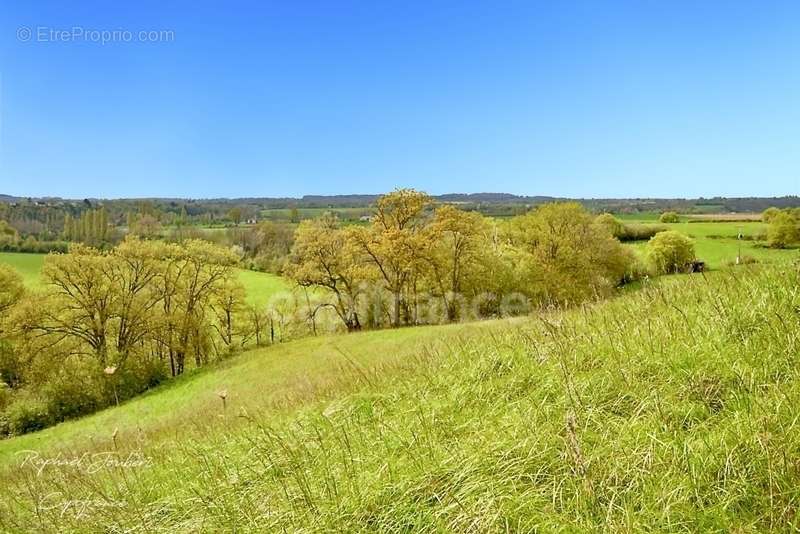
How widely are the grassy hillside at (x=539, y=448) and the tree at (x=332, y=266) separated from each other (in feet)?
94.8

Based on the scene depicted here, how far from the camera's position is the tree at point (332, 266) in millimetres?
34812

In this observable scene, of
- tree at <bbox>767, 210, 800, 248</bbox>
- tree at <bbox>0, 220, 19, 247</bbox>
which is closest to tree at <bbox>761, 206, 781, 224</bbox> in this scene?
tree at <bbox>767, 210, 800, 248</bbox>

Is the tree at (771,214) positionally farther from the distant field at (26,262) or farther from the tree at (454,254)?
the distant field at (26,262)

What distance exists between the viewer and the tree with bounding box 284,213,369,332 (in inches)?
1371

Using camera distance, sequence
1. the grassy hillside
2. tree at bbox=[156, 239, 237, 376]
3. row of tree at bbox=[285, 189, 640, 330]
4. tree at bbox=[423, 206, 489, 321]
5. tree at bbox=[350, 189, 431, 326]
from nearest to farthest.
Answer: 1. the grassy hillside
2. tree at bbox=[156, 239, 237, 376]
3. tree at bbox=[350, 189, 431, 326]
4. row of tree at bbox=[285, 189, 640, 330]
5. tree at bbox=[423, 206, 489, 321]

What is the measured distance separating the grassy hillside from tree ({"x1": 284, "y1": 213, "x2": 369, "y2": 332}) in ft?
94.8

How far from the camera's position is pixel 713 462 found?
269 cm

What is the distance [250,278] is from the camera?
5684 centimetres

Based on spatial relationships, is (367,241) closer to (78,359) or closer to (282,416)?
(78,359)

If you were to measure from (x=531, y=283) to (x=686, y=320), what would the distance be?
32.6m

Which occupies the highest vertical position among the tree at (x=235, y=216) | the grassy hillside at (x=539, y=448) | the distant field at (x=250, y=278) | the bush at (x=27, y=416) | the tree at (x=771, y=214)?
the tree at (x=235, y=216)

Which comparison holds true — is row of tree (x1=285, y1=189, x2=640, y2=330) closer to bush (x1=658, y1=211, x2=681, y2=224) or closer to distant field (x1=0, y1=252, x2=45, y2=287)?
distant field (x1=0, y1=252, x2=45, y2=287)

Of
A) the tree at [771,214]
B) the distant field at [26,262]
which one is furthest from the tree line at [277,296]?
the distant field at [26,262]

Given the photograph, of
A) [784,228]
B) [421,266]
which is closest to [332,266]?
[421,266]
